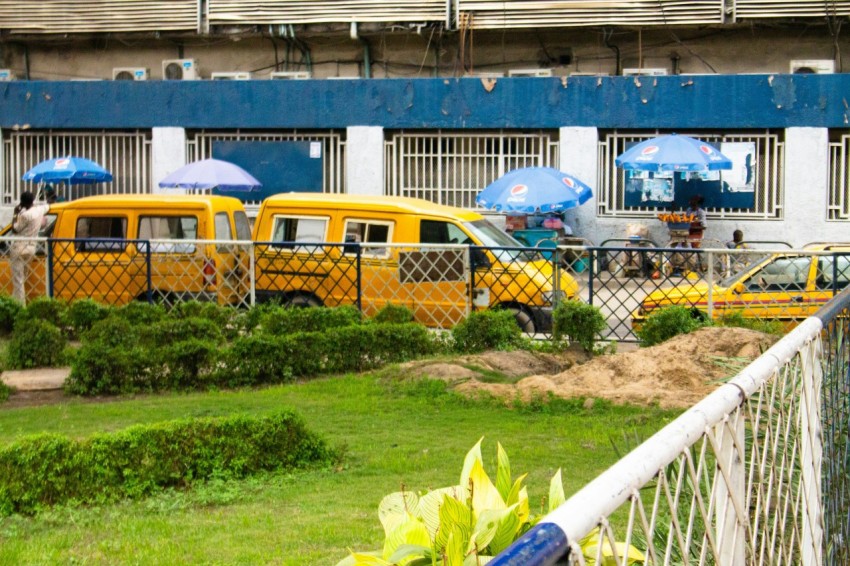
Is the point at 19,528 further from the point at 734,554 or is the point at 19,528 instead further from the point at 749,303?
the point at 749,303

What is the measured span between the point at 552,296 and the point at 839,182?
10.2 meters

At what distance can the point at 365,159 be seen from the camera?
22.6 meters

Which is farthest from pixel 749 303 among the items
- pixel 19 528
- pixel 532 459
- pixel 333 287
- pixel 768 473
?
pixel 768 473

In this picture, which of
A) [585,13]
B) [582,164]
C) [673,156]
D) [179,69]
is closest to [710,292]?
[673,156]

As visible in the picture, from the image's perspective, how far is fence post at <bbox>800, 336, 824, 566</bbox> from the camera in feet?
11.0

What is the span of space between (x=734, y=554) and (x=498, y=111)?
64.5 feet

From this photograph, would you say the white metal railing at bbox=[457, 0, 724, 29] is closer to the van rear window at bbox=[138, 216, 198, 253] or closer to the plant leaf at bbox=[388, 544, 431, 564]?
the van rear window at bbox=[138, 216, 198, 253]

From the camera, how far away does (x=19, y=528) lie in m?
6.08

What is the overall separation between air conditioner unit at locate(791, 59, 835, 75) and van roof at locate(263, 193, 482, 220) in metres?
9.50

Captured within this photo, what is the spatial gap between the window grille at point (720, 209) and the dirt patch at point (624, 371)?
1068 centimetres

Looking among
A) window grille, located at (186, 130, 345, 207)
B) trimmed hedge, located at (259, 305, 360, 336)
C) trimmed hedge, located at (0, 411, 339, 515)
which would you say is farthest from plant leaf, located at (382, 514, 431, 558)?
window grille, located at (186, 130, 345, 207)

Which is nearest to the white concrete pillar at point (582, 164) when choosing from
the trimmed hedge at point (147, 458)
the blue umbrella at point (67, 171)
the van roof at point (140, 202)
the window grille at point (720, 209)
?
the window grille at point (720, 209)

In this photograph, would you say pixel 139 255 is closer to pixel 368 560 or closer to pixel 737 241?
pixel 737 241

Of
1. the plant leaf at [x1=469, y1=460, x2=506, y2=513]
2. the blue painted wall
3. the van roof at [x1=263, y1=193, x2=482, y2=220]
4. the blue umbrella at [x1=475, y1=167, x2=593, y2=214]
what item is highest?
the blue painted wall
